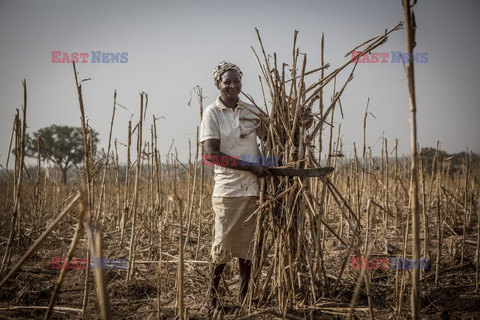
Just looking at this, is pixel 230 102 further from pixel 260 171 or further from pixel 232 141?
pixel 260 171

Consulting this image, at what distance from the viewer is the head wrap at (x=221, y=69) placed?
2102 mm

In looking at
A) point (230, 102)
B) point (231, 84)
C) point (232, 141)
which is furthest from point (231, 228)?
point (231, 84)

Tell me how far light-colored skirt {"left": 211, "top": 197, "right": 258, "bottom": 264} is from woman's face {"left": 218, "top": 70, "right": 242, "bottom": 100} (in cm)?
76

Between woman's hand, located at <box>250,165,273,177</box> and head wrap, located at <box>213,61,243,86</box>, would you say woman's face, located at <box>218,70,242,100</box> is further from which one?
woman's hand, located at <box>250,165,273,177</box>

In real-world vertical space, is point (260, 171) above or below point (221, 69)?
below

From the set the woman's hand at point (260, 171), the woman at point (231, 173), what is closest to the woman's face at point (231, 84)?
the woman at point (231, 173)

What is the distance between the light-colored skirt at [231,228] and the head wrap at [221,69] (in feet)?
2.99

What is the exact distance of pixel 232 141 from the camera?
2029mm

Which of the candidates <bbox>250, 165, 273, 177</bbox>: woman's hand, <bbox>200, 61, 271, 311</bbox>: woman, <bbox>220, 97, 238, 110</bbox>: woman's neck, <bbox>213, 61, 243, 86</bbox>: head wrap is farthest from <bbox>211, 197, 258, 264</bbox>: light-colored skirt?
<bbox>213, 61, 243, 86</bbox>: head wrap

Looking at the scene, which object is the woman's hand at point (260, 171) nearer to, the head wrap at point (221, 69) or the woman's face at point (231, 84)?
the woman's face at point (231, 84)

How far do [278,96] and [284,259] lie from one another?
1104mm

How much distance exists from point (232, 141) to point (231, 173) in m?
0.23

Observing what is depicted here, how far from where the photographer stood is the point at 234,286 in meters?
2.56

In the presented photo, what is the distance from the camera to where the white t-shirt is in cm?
201
